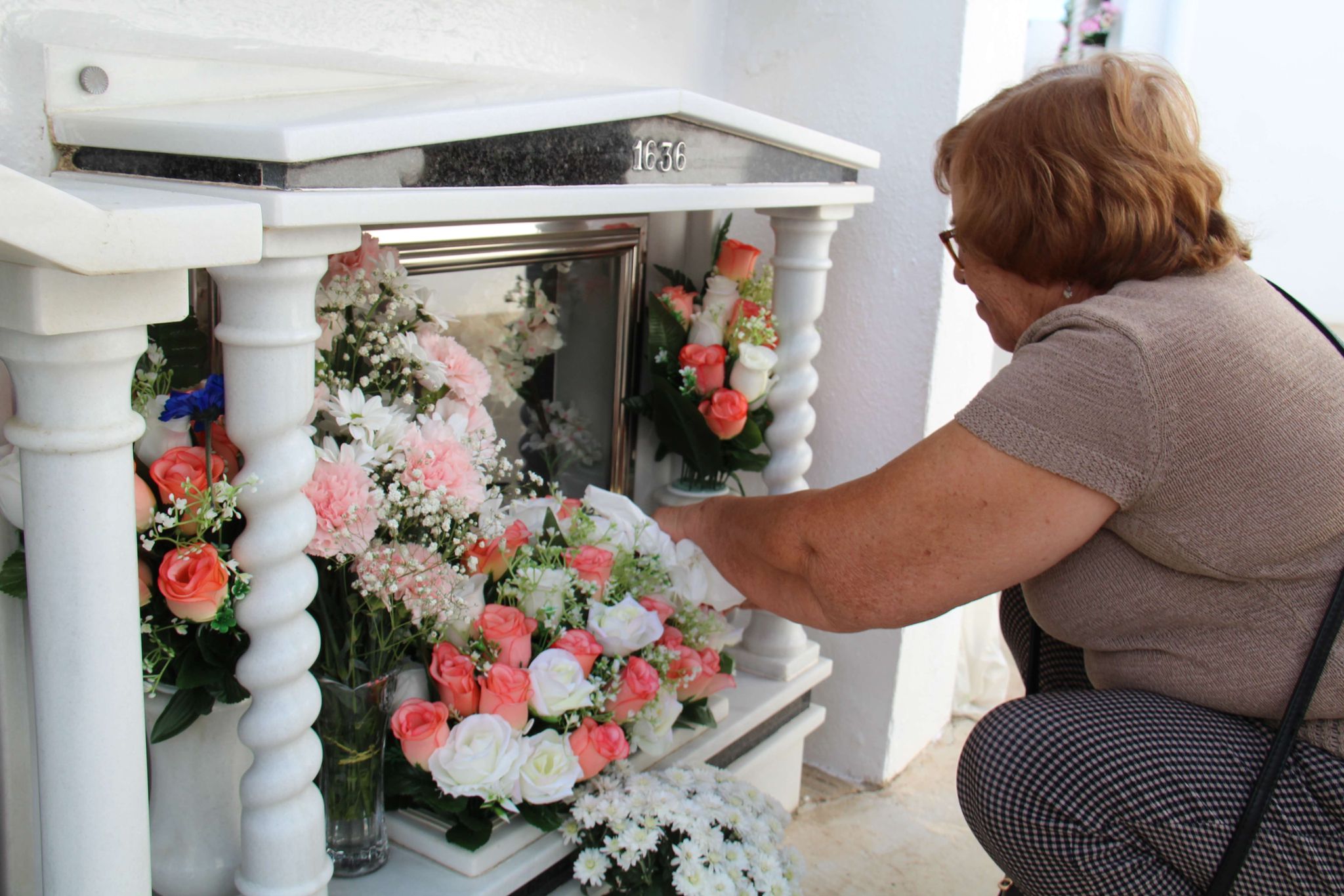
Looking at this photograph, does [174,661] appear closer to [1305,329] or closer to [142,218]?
[142,218]

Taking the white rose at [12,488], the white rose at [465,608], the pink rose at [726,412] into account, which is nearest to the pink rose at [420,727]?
the white rose at [465,608]

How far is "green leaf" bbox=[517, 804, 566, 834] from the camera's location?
1628 millimetres

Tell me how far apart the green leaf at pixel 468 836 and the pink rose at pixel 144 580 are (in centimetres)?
56

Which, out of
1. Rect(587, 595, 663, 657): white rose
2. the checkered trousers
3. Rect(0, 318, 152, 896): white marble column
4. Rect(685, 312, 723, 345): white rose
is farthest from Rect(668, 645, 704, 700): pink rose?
Rect(0, 318, 152, 896): white marble column

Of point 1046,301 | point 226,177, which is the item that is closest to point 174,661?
point 226,177

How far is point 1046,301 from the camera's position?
1.61 metres

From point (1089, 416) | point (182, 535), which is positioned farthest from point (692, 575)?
point (182, 535)

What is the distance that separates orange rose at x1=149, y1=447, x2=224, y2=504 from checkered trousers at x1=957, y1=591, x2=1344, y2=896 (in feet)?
3.46

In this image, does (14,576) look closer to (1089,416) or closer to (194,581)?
(194,581)

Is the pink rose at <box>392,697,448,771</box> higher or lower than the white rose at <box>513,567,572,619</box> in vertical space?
lower

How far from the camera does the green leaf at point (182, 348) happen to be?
140 centimetres

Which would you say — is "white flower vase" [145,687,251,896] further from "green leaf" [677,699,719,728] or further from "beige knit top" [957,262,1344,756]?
"beige knit top" [957,262,1344,756]

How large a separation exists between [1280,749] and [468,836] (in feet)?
3.43

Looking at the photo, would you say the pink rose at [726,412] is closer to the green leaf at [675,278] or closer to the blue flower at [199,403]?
the green leaf at [675,278]
